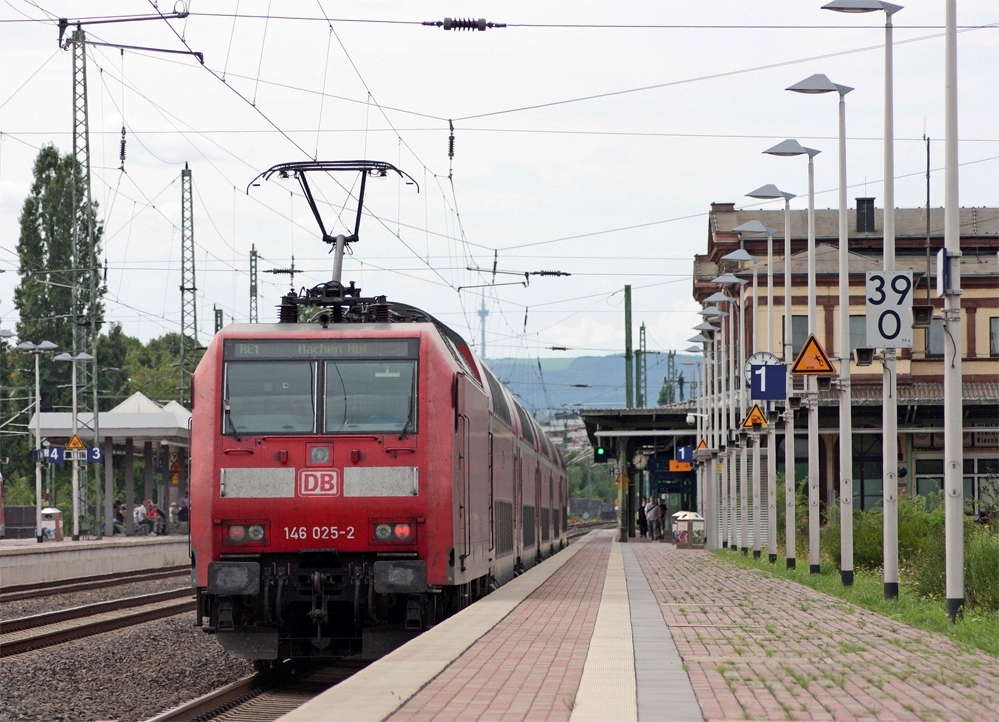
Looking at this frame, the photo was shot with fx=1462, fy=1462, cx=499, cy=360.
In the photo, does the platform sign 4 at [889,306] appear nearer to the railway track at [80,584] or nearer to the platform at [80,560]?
the railway track at [80,584]

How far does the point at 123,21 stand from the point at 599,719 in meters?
14.0

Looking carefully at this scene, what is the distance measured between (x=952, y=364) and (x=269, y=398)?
262 inches

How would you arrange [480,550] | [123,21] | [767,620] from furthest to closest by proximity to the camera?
[123,21]
[480,550]
[767,620]

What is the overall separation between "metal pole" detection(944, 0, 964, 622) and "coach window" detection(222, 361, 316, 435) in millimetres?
6165

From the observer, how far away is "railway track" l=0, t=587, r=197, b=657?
56.2ft

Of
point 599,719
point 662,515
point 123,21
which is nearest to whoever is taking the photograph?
point 599,719

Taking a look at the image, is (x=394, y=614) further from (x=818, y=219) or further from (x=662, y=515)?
(x=818, y=219)

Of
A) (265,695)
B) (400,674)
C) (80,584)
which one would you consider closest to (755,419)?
(80,584)

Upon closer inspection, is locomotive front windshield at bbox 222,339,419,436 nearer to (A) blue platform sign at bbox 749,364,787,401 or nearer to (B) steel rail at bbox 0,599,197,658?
(B) steel rail at bbox 0,599,197,658

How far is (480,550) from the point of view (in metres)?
16.4

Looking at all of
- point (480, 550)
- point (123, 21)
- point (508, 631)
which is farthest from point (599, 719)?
point (123, 21)

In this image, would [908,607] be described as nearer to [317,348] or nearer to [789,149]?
[317,348]

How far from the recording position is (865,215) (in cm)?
7075

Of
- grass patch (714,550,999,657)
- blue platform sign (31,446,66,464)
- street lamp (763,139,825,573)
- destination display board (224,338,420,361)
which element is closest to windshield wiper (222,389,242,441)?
destination display board (224,338,420,361)
